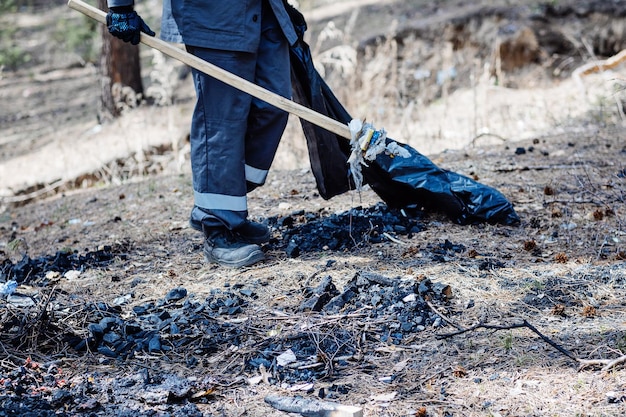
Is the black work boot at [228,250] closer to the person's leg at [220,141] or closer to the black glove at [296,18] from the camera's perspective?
the person's leg at [220,141]

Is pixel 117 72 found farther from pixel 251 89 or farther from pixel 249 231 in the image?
pixel 251 89

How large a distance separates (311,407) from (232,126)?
164 centimetres

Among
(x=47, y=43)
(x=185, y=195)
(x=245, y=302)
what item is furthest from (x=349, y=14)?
(x=245, y=302)

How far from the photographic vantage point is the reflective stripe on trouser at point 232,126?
3.33 metres

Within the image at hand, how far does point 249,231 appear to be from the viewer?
360cm

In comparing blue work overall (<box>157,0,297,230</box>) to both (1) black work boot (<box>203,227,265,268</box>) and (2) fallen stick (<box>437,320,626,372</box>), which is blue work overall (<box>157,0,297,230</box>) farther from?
(2) fallen stick (<box>437,320,626,372</box>)

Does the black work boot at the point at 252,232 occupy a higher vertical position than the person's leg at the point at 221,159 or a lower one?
lower

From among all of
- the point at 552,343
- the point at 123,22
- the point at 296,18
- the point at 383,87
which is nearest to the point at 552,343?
the point at 552,343

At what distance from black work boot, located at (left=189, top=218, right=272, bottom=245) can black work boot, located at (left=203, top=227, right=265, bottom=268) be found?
44 mm

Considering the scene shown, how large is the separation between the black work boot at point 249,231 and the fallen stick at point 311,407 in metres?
1.40

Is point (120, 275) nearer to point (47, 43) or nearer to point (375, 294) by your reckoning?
point (375, 294)

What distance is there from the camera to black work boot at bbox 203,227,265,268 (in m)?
3.44

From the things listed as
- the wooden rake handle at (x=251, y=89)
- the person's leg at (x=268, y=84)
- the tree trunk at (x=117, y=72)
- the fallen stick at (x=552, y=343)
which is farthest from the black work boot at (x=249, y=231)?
the tree trunk at (x=117, y=72)

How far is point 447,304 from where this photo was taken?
9.27ft
